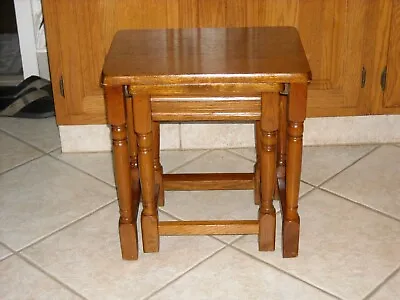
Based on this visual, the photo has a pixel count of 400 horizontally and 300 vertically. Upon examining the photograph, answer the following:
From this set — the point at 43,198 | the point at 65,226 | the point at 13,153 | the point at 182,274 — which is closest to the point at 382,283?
the point at 182,274

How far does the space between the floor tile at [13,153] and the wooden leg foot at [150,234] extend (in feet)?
1.94

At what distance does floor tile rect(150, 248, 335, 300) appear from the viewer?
137 centimetres

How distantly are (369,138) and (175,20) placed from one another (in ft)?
2.14

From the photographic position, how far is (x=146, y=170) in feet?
4.55

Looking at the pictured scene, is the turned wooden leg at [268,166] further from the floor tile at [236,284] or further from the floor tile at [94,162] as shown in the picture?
the floor tile at [94,162]

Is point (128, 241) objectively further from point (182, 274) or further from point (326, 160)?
point (326, 160)

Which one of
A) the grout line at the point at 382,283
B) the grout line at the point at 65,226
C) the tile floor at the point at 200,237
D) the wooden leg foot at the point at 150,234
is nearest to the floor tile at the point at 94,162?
the tile floor at the point at 200,237

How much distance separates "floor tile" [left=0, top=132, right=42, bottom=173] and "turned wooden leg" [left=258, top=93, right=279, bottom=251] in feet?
2.57

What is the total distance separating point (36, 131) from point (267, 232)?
3.05 feet

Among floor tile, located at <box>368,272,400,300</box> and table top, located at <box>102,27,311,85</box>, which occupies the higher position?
table top, located at <box>102,27,311,85</box>

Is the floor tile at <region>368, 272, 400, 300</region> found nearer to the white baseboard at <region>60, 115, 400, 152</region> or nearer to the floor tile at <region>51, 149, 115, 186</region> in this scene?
the white baseboard at <region>60, 115, 400, 152</region>

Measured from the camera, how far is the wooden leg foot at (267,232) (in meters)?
1.45

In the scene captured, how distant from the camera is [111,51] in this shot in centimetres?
140

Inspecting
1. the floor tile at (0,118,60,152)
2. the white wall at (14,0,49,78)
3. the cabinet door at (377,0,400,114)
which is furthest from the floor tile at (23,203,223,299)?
the white wall at (14,0,49,78)
